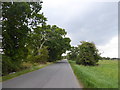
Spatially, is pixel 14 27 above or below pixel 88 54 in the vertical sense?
above

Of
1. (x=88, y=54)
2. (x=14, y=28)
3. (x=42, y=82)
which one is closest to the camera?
(x=42, y=82)

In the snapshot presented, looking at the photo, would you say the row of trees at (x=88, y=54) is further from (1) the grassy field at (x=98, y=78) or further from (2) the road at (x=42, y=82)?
(2) the road at (x=42, y=82)

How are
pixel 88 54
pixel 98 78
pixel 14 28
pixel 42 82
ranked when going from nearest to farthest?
pixel 42 82 < pixel 98 78 < pixel 14 28 < pixel 88 54

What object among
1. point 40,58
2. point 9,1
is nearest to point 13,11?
point 9,1

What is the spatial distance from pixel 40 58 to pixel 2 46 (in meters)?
19.3

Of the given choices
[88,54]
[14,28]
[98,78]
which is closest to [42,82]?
[98,78]

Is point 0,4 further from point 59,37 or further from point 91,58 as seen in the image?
point 59,37

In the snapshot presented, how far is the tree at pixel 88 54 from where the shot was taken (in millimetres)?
30703

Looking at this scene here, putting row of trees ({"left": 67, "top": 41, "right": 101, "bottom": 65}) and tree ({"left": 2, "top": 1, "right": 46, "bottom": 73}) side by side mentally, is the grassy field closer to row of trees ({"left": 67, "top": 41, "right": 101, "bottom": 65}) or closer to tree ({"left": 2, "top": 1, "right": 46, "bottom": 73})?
tree ({"left": 2, "top": 1, "right": 46, "bottom": 73})

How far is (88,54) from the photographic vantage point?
30.8 m

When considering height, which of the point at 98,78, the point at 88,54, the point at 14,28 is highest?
the point at 14,28

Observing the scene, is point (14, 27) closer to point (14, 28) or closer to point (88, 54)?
point (14, 28)

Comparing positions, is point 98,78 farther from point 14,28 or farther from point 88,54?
point 88,54

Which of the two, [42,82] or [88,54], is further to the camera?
[88,54]
